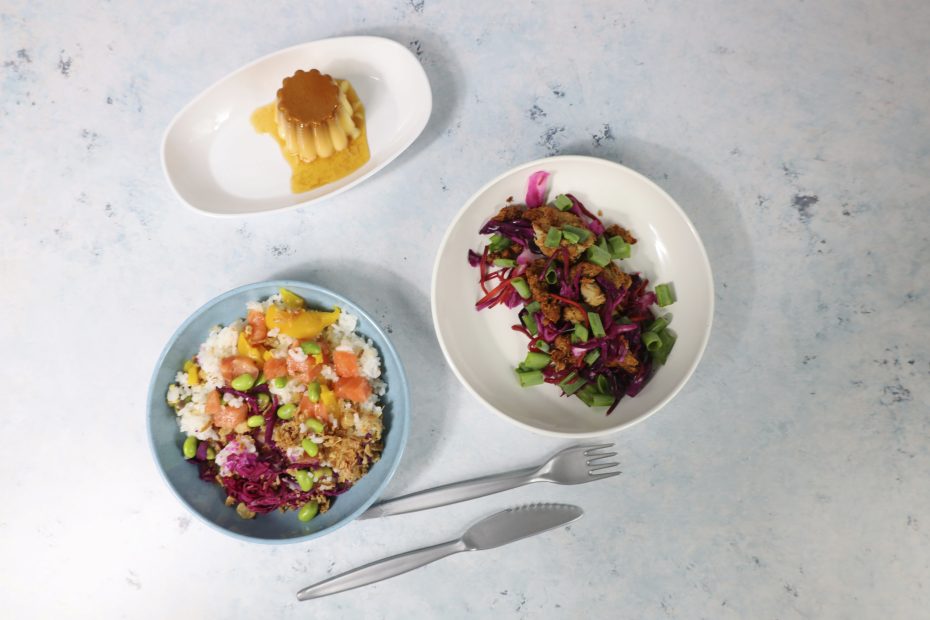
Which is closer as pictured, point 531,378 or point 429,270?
point 531,378

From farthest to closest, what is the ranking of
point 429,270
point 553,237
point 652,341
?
1. point 429,270
2. point 652,341
3. point 553,237

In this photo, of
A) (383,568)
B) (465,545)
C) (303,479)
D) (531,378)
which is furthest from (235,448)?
(531,378)

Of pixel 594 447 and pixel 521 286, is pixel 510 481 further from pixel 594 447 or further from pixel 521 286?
pixel 521 286

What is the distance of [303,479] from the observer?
2105mm

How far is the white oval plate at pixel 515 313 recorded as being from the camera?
2.10 metres

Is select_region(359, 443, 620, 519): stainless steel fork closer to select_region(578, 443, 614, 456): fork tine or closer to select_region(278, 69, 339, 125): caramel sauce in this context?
select_region(578, 443, 614, 456): fork tine

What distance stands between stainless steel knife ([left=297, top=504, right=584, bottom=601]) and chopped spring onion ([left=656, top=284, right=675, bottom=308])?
870mm

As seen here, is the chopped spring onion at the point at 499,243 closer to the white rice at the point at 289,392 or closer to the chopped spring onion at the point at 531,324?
the chopped spring onion at the point at 531,324

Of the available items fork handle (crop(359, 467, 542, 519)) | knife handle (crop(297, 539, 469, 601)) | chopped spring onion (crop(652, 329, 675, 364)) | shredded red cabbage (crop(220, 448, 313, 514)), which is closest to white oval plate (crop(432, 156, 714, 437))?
chopped spring onion (crop(652, 329, 675, 364))

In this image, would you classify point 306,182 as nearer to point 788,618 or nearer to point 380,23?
point 380,23

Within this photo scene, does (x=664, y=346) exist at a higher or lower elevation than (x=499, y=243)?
lower

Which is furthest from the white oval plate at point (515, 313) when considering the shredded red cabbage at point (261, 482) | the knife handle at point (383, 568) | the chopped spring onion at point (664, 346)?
the shredded red cabbage at point (261, 482)

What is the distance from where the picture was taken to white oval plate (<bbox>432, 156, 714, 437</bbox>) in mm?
2098

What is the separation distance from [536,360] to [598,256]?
43 centimetres
